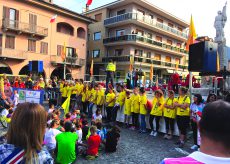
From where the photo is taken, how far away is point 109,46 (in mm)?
38719

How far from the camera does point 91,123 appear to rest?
937cm

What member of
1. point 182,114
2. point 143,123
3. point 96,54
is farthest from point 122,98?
point 96,54

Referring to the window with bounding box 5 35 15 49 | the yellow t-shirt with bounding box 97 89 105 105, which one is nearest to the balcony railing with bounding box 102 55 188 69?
the window with bounding box 5 35 15 49

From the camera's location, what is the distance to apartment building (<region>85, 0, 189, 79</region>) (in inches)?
1410

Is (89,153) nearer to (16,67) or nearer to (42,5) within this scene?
(16,67)

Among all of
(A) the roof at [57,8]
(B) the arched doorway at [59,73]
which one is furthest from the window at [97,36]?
(B) the arched doorway at [59,73]

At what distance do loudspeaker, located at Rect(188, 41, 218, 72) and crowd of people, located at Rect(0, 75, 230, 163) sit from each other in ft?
4.08

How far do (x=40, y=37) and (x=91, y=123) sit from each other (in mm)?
24018

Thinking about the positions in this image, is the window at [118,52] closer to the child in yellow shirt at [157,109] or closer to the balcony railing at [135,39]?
the balcony railing at [135,39]

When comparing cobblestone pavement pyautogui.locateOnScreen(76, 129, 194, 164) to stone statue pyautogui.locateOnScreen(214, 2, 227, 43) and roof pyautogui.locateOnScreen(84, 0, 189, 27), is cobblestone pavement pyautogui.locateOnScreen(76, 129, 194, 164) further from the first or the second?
roof pyautogui.locateOnScreen(84, 0, 189, 27)

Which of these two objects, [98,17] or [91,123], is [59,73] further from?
[91,123]

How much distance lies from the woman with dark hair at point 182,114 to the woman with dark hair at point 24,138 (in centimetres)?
687

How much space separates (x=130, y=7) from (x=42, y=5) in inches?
526

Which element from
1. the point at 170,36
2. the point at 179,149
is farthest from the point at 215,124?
the point at 170,36
